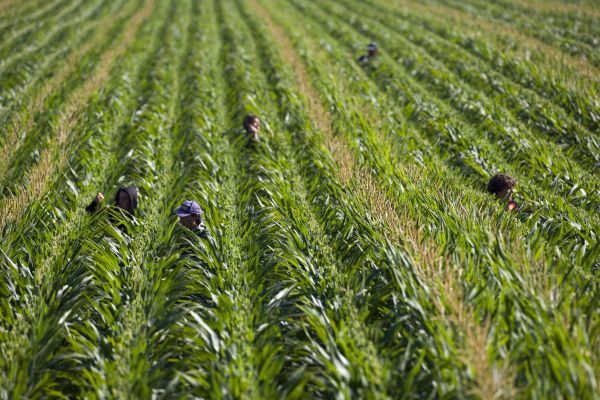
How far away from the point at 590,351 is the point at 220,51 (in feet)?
48.7

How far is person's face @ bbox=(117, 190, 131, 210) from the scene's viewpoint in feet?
18.9

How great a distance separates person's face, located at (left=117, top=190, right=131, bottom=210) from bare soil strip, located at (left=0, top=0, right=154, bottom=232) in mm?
1122

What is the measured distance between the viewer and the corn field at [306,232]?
3.32 m

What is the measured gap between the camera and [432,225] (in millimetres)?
4953

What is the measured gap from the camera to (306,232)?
17.0 ft

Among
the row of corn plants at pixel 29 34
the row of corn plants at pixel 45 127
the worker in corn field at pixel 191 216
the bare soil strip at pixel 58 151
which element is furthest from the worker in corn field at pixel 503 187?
the row of corn plants at pixel 29 34

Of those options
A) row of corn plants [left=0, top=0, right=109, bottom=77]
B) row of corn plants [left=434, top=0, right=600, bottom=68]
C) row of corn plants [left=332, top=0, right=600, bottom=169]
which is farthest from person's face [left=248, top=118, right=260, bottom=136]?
row of corn plants [left=0, top=0, right=109, bottom=77]

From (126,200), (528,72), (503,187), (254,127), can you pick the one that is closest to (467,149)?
(503,187)

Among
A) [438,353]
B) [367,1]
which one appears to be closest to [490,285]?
[438,353]

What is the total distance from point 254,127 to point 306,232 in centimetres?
353

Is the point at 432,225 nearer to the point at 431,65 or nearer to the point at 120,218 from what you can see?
the point at 120,218

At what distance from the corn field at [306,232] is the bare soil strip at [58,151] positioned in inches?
2.5

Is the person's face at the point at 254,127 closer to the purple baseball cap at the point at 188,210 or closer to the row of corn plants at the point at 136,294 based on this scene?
the row of corn plants at the point at 136,294

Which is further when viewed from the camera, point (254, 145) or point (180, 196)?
point (254, 145)
